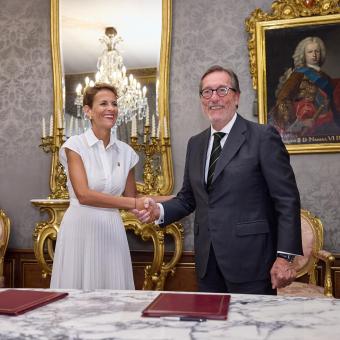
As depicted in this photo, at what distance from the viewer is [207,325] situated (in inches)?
45.6

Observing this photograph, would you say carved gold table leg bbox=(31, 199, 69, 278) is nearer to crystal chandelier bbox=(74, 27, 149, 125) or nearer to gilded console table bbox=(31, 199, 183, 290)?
gilded console table bbox=(31, 199, 183, 290)

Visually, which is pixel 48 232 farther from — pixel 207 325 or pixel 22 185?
pixel 207 325

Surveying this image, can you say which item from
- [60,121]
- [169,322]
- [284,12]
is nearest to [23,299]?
[169,322]

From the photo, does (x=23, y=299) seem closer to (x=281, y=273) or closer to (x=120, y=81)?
(x=281, y=273)

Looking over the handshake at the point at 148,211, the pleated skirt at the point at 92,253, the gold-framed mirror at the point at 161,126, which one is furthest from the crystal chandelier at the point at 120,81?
the handshake at the point at 148,211

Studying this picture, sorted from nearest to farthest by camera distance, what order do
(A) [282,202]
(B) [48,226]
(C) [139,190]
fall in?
1. (A) [282,202]
2. (B) [48,226]
3. (C) [139,190]

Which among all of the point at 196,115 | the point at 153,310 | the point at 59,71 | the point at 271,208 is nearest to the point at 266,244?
the point at 271,208

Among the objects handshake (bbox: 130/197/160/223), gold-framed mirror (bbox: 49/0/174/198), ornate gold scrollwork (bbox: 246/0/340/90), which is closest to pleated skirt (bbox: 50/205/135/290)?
handshake (bbox: 130/197/160/223)

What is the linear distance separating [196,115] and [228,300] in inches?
119

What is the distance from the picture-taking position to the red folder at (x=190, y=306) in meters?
1.22

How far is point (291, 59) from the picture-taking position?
158 inches

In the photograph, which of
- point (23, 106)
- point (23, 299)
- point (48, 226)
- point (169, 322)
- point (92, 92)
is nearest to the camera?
point (169, 322)

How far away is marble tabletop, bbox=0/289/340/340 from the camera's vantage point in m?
1.09

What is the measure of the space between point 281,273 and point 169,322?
0.88 m
